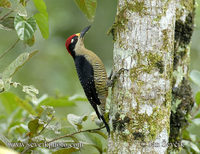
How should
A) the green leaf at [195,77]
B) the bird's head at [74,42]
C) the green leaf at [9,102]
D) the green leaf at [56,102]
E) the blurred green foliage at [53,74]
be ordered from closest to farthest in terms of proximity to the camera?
the blurred green foliage at [53,74], the green leaf at [195,77], the green leaf at [56,102], the green leaf at [9,102], the bird's head at [74,42]

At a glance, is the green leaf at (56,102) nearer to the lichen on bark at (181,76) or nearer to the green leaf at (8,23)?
the green leaf at (8,23)

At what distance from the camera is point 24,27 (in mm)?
2643

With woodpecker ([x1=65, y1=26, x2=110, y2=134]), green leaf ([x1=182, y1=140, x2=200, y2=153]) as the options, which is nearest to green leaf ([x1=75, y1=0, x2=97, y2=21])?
woodpecker ([x1=65, y1=26, x2=110, y2=134])

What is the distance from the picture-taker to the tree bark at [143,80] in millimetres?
2678

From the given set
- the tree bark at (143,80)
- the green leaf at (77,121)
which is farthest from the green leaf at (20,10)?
the green leaf at (77,121)

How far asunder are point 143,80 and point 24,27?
0.96 metres

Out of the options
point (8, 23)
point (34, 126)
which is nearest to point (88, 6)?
point (8, 23)

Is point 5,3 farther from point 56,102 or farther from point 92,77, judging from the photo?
point 92,77

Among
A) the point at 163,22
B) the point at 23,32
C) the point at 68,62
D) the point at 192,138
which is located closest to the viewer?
the point at 23,32

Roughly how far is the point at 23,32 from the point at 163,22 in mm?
1061

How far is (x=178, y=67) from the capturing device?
10.9 feet

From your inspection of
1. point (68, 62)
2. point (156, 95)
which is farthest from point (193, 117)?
point (68, 62)

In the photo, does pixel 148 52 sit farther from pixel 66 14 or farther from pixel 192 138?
pixel 66 14

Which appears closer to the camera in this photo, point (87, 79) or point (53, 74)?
point (87, 79)
